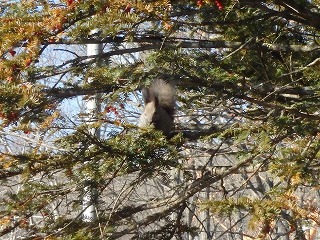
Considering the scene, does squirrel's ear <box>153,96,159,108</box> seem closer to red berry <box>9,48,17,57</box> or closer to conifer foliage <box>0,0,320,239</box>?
conifer foliage <box>0,0,320,239</box>

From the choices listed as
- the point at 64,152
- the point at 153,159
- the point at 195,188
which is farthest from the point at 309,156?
the point at 64,152

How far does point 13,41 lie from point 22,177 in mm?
894

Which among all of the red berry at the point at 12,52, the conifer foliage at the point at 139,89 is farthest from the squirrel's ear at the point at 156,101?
the red berry at the point at 12,52

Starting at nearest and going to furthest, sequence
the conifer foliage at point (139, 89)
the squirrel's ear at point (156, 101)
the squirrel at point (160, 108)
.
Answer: the conifer foliage at point (139, 89)
the squirrel at point (160, 108)
the squirrel's ear at point (156, 101)

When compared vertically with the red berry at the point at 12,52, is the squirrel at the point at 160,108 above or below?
above

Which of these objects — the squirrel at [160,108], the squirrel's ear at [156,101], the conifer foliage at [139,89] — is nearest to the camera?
the conifer foliage at [139,89]

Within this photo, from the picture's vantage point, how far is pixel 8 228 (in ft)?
10.3

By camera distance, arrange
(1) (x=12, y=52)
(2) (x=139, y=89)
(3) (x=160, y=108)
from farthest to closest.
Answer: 1. (3) (x=160, y=108)
2. (2) (x=139, y=89)
3. (1) (x=12, y=52)

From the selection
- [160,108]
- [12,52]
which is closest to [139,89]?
[12,52]

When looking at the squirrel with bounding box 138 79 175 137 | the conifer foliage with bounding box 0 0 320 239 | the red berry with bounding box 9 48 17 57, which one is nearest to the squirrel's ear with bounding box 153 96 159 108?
the squirrel with bounding box 138 79 175 137

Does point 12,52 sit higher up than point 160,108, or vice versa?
point 160,108

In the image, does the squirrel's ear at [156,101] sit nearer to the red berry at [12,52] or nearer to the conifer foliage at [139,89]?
the conifer foliage at [139,89]

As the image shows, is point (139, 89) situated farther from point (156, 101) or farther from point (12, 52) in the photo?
point (156, 101)

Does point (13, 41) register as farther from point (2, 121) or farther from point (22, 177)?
point (22, 177)
